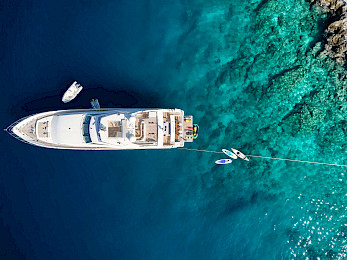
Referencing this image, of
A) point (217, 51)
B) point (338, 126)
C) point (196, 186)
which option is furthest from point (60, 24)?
point (338, 126)

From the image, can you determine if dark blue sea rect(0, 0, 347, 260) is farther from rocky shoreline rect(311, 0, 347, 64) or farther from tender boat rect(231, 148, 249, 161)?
rocky shoreline rect(311, 0, 347, 64)

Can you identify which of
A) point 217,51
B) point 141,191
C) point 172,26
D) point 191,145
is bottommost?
point 141,191

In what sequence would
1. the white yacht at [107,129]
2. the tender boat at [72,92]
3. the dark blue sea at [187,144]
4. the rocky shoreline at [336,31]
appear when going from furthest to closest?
the tender boat at [72,92] < the dark blue sea at [187,144] < the rocky shoreline at [336,31] < the white yacht at [107,129]

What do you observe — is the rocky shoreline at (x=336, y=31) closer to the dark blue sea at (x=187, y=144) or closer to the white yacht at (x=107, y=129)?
the dark blue sea at (x=187, y=144)

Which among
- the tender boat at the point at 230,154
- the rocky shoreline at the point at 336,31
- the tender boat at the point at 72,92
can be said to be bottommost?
the tender boat at the point at 230,154

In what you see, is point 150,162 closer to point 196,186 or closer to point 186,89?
point 196,186

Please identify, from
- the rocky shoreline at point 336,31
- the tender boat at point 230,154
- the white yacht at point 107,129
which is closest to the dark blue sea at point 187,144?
the tender boat at point 230,154

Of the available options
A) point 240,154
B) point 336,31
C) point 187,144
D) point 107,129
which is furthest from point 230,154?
point 336,31
